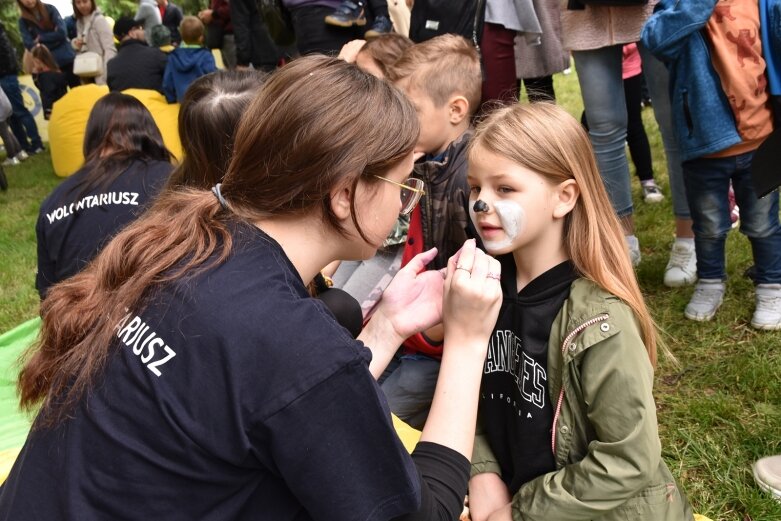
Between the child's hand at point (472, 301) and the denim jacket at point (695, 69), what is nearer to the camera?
the child's hand at point (472, 301)

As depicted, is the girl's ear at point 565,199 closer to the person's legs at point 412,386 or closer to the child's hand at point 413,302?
the child's hand at point 413,302

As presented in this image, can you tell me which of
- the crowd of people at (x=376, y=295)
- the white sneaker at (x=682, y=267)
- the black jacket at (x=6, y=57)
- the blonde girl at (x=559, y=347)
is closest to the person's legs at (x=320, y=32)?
the crowd of people at (x=376, y=295)

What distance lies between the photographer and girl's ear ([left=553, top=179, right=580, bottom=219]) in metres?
1.73

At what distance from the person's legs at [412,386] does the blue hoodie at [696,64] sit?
130 cm

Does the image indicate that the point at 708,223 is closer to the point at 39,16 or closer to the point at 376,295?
the point at 376,295

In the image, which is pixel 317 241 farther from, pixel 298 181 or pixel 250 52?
pixel 250 52

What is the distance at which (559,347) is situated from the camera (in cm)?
164

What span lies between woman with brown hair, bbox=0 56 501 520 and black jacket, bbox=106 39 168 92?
600 cm

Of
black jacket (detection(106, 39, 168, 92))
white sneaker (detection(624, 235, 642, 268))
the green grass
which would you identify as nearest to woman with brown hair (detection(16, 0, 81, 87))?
black jacket (detection(106, 39, 168, 92))

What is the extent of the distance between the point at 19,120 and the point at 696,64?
902cm

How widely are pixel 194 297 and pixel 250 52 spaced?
203 inches

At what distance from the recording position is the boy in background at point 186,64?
6539 mm

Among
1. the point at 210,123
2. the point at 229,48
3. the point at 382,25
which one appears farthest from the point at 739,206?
the point at 229,48

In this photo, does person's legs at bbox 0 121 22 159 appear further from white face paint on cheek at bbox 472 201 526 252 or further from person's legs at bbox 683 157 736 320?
white face paint on cheek at bbox 472 201 526 252
